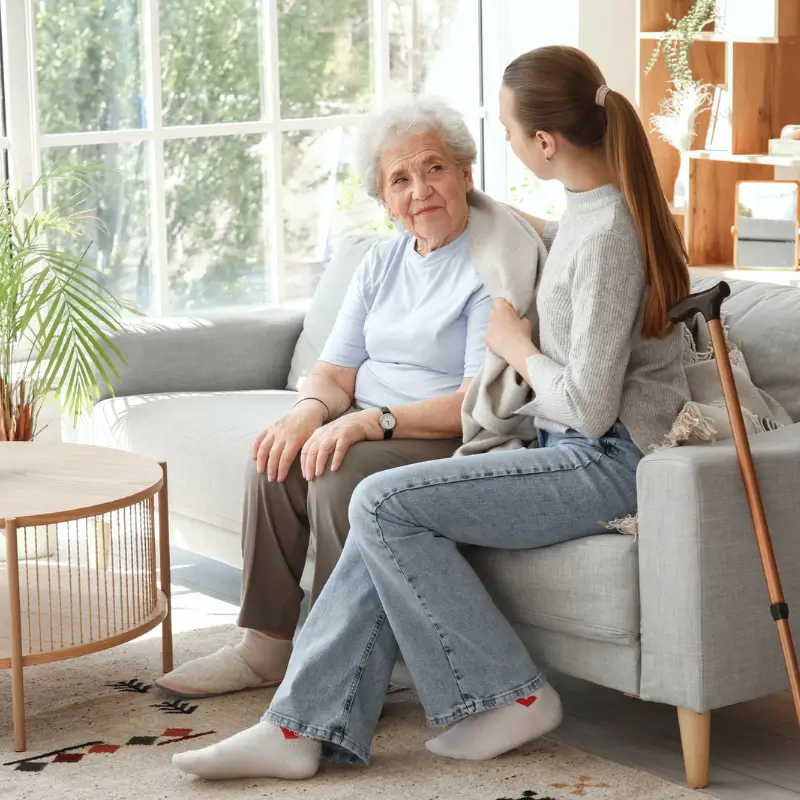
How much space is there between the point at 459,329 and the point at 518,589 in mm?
618

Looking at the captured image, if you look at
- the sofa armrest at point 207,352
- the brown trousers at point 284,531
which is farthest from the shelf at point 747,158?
the brown trousers at point 284,531

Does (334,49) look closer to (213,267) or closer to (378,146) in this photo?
(213,267)

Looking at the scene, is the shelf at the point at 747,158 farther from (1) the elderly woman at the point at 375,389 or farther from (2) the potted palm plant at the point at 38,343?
(2) the potted palm plant at the point at 38,343

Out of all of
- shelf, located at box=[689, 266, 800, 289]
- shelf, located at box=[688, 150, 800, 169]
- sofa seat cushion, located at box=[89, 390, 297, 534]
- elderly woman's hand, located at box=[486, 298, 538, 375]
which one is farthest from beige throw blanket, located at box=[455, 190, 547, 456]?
shelf, located at box=[688, 150, 800, 169]

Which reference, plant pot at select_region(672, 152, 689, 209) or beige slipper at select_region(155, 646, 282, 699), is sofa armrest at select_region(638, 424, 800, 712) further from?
plant pot at select_region(672, 152, 689, 209)

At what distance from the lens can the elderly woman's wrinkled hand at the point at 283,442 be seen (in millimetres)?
2623

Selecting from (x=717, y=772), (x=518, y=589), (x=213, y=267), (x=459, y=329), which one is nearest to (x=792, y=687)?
(x=717, y=772)

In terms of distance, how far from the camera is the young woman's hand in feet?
8.09

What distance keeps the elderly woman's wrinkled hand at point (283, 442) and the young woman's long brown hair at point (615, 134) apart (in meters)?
0.74

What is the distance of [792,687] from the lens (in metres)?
2.15

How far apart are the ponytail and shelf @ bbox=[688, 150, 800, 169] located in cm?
206

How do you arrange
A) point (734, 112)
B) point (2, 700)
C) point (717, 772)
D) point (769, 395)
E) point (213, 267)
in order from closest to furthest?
point (717, 772) < point (769, 395) < point (2, 700) < point (734, 112) < point (213, 267)

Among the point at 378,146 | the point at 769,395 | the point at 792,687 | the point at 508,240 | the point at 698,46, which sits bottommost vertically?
the point at 792,687

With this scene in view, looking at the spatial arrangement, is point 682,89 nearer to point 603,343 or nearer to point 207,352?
point 207,352
